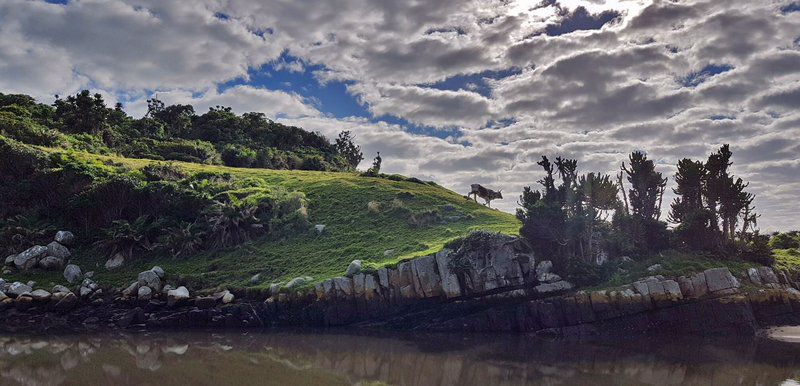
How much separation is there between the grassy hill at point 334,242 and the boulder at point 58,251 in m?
0.92

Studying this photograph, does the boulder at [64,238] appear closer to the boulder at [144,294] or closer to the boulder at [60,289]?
the boulder at [60,289]

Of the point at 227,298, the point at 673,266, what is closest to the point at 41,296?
the point at 227,298

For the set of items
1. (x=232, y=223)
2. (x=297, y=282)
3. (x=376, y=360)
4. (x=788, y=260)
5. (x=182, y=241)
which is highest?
(x=232, y=223)

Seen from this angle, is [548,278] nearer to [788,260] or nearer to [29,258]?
[788,260]

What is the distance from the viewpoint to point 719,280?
30891mm

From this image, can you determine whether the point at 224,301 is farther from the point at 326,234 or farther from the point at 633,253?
the point at 633,253

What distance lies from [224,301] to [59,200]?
23.5 metres

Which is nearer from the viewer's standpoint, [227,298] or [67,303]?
[227,298]

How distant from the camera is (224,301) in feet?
107

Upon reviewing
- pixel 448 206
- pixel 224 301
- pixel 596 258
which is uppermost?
pixel 448 206

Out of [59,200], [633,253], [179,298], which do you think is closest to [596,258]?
[633,253]

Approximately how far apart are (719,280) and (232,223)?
36188 mm

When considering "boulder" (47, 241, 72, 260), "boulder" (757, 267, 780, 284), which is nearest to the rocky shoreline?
"boulder" (757, 267, 780, 284)

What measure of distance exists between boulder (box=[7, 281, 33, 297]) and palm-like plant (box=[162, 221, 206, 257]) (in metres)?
9.48
